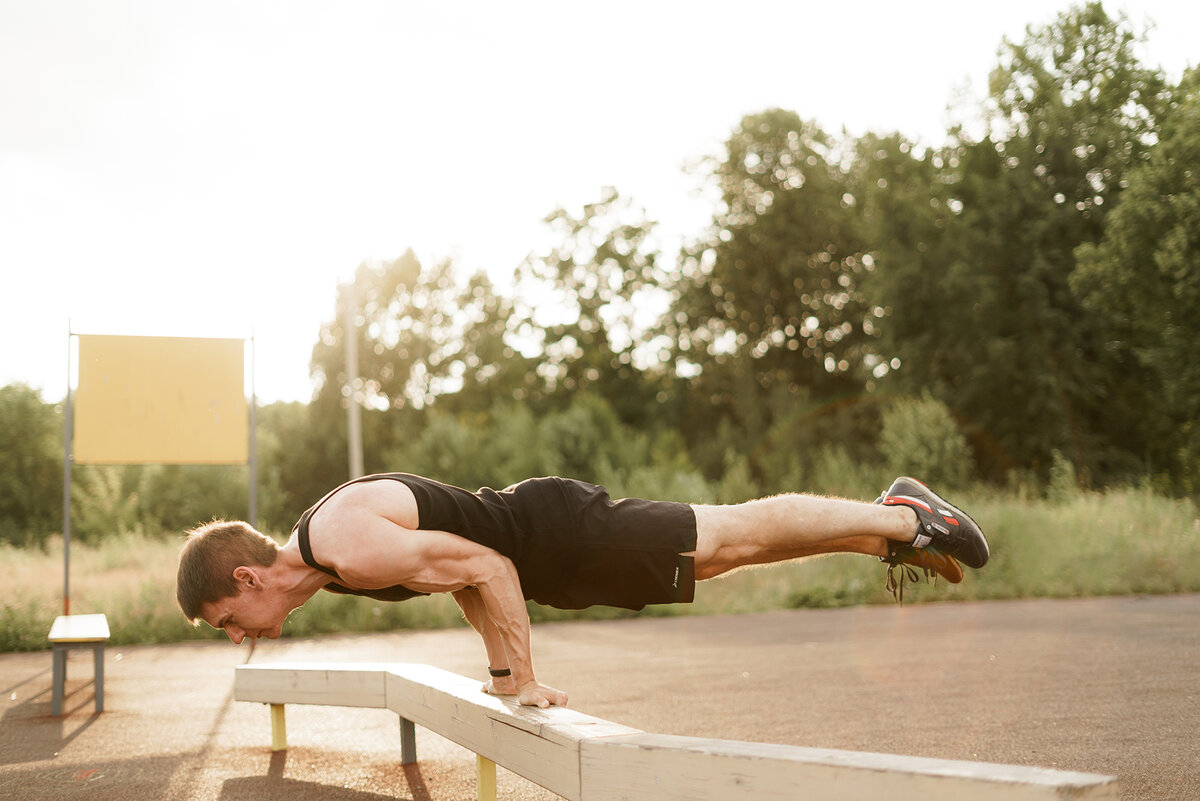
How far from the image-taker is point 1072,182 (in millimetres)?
34906

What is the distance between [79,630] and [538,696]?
5.31 m

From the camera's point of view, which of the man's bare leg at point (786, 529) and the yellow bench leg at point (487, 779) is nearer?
the man's bare leg at point (786, 529)

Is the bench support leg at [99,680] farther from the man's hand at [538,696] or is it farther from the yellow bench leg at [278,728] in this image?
the man's hand at [538,696]

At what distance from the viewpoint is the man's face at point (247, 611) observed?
399 centimetres

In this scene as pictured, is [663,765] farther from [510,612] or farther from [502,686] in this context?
[502,686]

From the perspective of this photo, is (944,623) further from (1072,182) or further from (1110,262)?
(1072,182)

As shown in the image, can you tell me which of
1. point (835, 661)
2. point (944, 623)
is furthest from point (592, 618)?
point (835, 661)

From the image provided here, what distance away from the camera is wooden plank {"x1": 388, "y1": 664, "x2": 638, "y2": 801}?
342 cm

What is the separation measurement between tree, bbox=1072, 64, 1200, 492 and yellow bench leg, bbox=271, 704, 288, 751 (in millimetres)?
28432

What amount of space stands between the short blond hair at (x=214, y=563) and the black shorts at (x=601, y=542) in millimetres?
976

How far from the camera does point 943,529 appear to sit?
432cm

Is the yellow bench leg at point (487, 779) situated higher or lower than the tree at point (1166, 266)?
lower

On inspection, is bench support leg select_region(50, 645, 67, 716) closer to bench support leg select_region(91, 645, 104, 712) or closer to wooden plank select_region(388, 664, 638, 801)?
bench support leg select_region(91, 645, 104, 712)

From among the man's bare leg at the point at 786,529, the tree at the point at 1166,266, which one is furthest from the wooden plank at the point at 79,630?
the tree at the point at 1166,266
